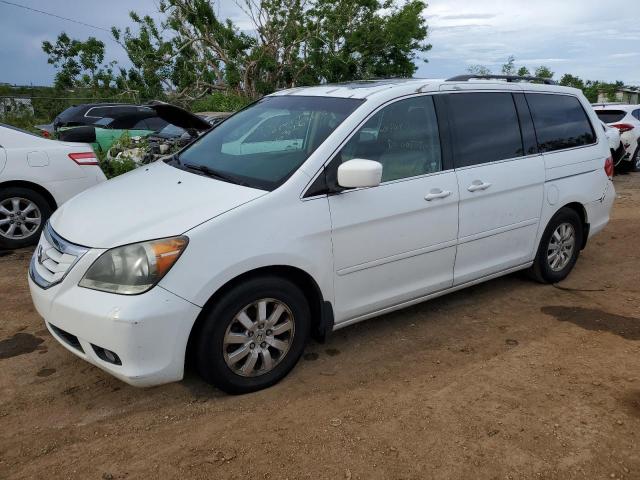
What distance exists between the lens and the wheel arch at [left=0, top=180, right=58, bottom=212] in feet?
19.1

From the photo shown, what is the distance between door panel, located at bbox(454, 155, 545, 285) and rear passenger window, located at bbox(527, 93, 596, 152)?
258 mm

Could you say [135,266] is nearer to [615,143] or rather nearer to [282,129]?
[282,129]

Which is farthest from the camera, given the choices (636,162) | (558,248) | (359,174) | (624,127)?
(636,162)

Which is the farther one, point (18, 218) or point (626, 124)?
point (626, 124)

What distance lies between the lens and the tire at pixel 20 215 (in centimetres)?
584

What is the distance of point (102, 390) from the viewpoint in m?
3.28

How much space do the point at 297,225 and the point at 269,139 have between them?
94 cm

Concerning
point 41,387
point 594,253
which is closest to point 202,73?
point 594,253

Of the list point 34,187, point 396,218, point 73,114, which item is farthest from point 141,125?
point 396,218

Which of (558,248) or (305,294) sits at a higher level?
(305,294)

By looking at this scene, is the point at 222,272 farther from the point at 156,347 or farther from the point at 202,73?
the point at 202,73

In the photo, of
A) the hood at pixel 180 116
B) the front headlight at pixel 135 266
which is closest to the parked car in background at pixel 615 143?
the hood at pixel 180 116

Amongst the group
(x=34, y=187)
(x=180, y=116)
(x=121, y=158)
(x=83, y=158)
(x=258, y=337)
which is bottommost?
(x=258, y=337)

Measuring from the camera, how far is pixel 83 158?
614cm
